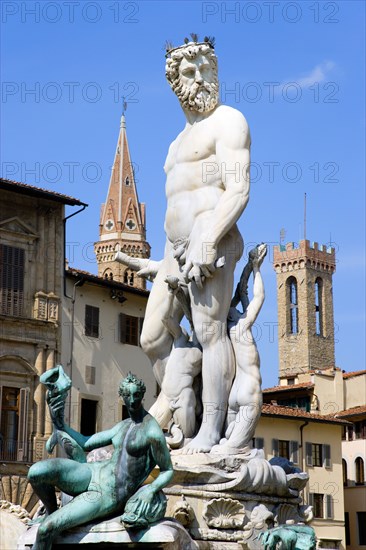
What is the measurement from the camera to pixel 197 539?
27.5ft

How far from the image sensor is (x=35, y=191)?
4278cm

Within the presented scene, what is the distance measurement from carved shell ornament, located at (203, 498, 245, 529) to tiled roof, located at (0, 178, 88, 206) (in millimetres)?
33886

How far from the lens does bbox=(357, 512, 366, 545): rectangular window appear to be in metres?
56.2

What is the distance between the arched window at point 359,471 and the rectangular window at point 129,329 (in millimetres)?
17557

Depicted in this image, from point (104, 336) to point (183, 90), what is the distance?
114ft

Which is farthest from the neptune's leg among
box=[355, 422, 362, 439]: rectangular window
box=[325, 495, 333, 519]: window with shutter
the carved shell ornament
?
box=[355, 422, 362, 439]: rectangular window

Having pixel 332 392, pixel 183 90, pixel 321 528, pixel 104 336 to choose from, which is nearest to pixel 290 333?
pixel 332 392

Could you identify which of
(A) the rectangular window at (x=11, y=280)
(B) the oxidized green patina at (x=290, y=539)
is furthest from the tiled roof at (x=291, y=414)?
(B) the oxidized green patina at (x=290, y=539)

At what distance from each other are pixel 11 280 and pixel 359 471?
2406 centimetres

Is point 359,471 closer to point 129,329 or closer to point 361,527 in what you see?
point 361,527

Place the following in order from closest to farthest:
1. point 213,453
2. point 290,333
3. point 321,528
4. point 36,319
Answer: point 213,453 → point 36,319 → point 321,528 → point 290,333

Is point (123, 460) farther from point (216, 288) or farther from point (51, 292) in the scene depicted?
point (51, 292)

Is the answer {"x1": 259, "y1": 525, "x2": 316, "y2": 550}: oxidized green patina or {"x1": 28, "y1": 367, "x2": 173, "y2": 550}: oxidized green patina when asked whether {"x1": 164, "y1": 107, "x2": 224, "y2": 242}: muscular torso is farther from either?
{"x1": 259, "y1": 525, "x2": 316, "y2": 550}: oxidized green patina

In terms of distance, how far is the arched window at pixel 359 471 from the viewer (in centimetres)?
5728
